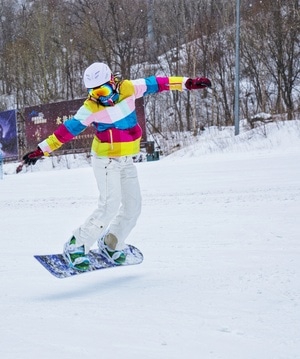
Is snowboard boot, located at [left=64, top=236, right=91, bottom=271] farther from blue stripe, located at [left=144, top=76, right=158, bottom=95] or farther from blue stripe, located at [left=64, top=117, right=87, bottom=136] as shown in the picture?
blue stripe, located at [left=144, top=76, right=158, bottom=95]

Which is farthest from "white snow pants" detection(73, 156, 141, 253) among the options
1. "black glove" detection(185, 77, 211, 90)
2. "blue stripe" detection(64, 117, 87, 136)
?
"black glove" detection(185, 77, 211, 90)

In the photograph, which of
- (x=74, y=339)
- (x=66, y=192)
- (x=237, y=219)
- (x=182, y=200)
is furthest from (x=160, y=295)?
(x=66, y=192)

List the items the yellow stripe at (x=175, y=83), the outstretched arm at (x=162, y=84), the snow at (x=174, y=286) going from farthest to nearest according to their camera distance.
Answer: the yellow stripe at (x=175, y=83)
the outstretched arm at (x=162, y=84)
the snow at (x=174, y=286)

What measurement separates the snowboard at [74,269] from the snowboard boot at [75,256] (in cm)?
3

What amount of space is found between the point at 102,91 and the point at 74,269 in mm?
1449

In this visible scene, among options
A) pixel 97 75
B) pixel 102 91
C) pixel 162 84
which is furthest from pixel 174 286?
pixel 162 84

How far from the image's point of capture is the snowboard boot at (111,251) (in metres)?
4.98

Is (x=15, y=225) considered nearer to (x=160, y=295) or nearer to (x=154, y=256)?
(x=154, y=256)

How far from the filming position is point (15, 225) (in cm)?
793

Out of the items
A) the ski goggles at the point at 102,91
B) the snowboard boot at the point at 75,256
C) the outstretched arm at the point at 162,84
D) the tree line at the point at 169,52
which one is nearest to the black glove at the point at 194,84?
the outstretched arm at the point at 162,84

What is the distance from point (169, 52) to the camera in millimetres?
31984

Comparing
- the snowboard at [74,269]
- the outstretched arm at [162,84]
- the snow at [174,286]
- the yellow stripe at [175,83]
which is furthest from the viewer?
the yellow stripe at [175,83]

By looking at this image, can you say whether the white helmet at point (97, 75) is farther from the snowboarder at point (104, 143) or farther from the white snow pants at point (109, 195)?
the white snow pants at point (109, 195)

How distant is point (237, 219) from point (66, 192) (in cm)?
520
